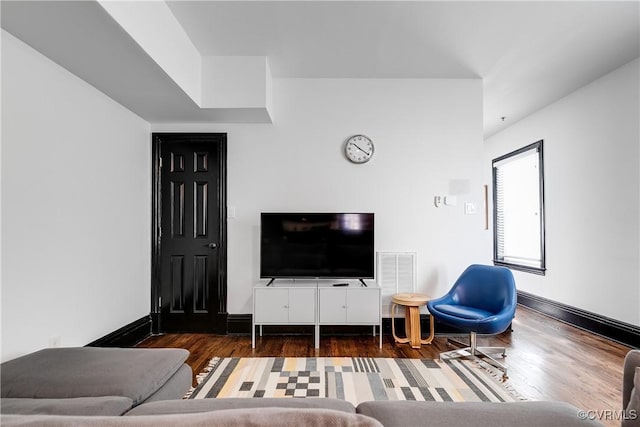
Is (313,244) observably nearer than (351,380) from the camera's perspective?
No

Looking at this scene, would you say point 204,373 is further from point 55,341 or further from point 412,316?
point 412,316

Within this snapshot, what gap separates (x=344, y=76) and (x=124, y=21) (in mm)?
2313

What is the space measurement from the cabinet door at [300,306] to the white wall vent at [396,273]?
82 centimetres

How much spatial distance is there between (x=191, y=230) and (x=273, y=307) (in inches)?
51.0

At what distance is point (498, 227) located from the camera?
6.01 m

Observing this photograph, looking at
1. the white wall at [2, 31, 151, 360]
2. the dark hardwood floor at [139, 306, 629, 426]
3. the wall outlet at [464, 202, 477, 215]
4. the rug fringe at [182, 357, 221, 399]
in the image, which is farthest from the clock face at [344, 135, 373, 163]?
the rug fringe at [182, 357, 221, 399]

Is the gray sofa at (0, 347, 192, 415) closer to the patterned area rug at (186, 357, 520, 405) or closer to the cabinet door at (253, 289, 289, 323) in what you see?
the patterned area rug at (186, 357, 520, 405)

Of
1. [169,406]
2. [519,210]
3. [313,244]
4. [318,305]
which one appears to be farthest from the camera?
[519,210]

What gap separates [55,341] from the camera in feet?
8.46

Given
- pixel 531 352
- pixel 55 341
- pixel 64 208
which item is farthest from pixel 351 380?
pixel 64 208

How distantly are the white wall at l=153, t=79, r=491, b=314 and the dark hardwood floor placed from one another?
603 millimetres

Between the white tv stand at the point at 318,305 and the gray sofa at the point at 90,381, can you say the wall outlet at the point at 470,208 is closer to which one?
the white tv stand at the point at 318,305

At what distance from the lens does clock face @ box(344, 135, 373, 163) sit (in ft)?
12.9

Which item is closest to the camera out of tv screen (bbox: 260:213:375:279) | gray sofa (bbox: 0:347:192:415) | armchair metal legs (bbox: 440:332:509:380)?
gray sofa (bbox: 0:347:192:415)
